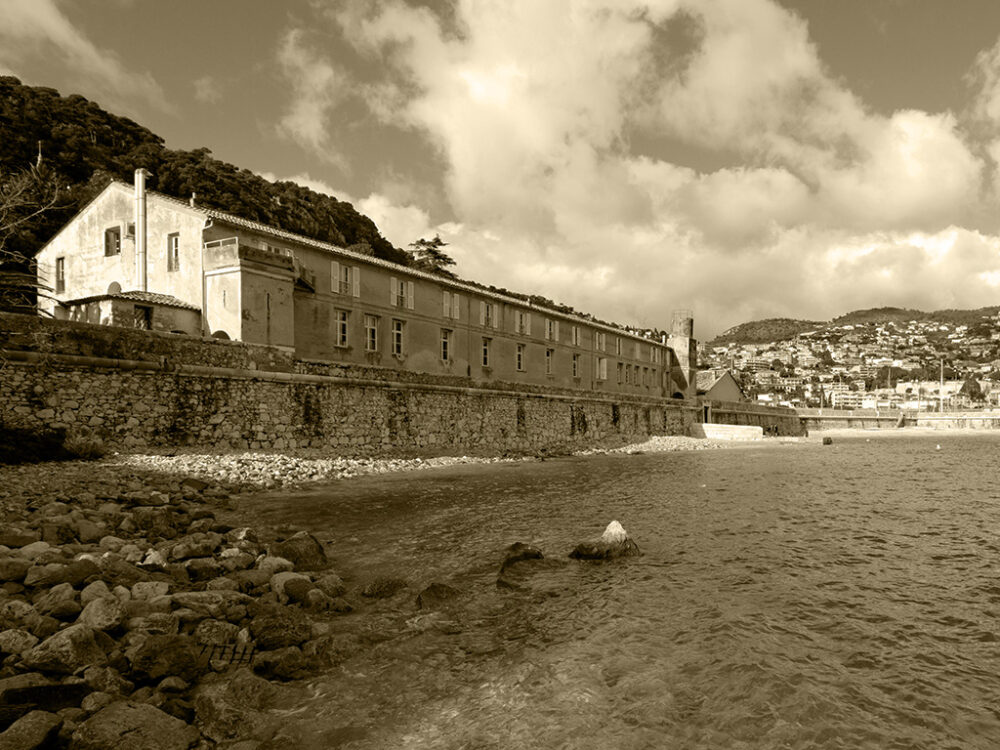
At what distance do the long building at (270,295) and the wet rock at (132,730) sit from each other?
62.5ft

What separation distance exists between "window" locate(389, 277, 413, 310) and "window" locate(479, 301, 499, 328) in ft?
20.5

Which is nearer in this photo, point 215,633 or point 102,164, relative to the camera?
point 215,633

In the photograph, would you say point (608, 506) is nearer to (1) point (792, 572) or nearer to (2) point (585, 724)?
(1) point (792, 572)

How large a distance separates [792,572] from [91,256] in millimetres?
32267

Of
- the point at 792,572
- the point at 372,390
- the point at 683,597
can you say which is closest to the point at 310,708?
the point at 683,597

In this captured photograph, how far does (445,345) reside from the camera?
3522cm

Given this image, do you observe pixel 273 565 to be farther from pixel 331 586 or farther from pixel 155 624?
pixel 155 624

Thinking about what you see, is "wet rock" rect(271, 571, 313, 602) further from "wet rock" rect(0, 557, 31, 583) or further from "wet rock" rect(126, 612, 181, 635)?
"wet rock" rect(0, 557, 31, 583)

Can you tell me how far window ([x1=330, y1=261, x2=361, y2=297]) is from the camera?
28.8 meters

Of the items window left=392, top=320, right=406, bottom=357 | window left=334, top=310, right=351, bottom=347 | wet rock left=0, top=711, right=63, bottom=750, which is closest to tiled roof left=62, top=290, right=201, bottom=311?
window left=334, top=310, right=351, bottom=347

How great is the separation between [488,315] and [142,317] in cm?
2085

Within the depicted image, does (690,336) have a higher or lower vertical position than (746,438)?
higher

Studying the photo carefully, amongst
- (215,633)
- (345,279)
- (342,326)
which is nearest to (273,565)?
(215,633)

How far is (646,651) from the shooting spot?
6.17m
